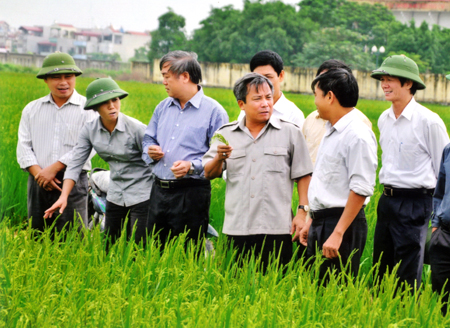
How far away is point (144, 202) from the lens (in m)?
3.78

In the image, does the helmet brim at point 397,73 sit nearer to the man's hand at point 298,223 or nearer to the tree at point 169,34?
the man's hand at point 298,223

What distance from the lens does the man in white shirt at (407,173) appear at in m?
3.35

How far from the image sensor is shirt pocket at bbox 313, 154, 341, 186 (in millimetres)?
2961

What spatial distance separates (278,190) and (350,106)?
1.86ft

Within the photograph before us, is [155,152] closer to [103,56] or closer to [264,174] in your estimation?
[264,174]

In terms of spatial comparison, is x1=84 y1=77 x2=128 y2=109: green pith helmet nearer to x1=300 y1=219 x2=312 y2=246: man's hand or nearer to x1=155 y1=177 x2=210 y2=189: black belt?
x1=155 y1=177 x2=210 y2=189: black belt

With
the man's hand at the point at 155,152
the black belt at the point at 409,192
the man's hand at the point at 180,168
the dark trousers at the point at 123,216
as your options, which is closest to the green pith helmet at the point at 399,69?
the black belt at the point at 409,192

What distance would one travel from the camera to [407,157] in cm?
340

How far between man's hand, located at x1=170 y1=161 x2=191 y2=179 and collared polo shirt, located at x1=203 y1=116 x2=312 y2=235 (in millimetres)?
292

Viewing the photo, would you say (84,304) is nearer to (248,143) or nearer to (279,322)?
(279,322)

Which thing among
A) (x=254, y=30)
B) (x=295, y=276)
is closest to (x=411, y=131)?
(x=295, y=276)

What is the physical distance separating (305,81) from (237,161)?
88.9ft

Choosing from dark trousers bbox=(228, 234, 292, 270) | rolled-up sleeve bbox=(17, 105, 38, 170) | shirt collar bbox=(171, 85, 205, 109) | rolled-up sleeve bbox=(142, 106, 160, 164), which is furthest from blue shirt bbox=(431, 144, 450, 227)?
rolled-up sleeve bbox=(17, 105, 38, 170)

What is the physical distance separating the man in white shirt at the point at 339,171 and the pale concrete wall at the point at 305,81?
22511mm
